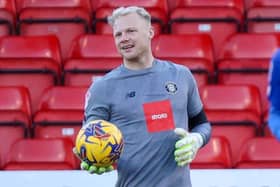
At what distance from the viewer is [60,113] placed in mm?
6496

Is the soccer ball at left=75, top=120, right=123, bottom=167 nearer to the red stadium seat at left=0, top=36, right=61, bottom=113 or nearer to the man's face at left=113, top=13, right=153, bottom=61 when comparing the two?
the man's face at left=113, top=13, right=153, bottom=61

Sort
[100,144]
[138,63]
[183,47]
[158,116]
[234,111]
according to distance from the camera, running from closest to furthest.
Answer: [100,144]
[158,116]
[138,63]
[234,111]
[183,47]

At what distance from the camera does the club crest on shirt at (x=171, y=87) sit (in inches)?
160

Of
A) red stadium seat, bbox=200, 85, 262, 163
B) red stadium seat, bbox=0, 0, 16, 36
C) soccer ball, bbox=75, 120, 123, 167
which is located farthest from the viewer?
red stadium seat, bbox=0, 0, 16, 36

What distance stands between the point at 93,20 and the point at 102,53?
635 mm

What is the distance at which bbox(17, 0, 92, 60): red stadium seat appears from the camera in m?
7.65

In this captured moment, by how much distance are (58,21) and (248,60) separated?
162cm

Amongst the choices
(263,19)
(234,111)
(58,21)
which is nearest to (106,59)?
(58,21)

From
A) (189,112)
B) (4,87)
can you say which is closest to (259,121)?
(4,87)

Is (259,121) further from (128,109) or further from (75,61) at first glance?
(128,109)

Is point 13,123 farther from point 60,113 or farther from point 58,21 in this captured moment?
point 58,21

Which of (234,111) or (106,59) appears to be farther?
(106,59)

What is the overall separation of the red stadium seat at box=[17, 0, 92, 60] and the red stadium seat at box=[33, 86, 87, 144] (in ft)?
2.98

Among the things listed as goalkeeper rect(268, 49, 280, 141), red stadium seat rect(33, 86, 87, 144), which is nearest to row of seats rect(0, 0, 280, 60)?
red stadium seat rect(33, 86, 87, 144)
